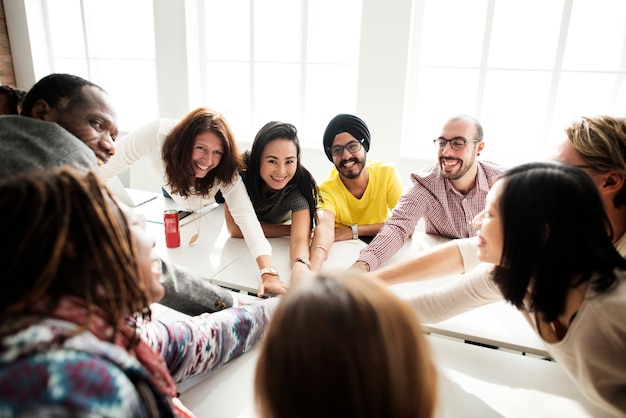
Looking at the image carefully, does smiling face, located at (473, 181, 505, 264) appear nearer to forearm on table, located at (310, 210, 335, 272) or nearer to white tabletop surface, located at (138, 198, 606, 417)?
white tabletop surface, located at (138, 198, 606, 417)

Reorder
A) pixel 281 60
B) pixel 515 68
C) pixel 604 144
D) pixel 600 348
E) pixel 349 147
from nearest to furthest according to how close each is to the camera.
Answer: pixel 600 348, pixel 604 144, pixel 349 147, pixel 515 68, pixel 281 60

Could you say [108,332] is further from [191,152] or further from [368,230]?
[368,230]

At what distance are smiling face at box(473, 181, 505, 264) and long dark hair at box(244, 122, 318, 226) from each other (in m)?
1.25

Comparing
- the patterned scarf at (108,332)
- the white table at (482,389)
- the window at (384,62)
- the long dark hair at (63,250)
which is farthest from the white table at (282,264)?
the window at (384,62)

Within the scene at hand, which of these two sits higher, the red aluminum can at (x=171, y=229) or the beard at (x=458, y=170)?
the beard at (x=458, y=170)

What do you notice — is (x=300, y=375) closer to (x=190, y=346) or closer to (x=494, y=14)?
(x=190, y=346)

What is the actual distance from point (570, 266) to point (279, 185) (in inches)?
62.2

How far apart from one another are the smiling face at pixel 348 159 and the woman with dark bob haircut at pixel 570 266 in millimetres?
1484

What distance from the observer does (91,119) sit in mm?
1353

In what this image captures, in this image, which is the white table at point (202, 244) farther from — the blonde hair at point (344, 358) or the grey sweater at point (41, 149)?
the blonde hair at point (344, 358)

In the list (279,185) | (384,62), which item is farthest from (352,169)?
(384,62)

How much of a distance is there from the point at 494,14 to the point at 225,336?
4287 millimetres

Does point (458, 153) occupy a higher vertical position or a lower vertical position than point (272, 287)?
higher

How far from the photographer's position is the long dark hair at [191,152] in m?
2.03
